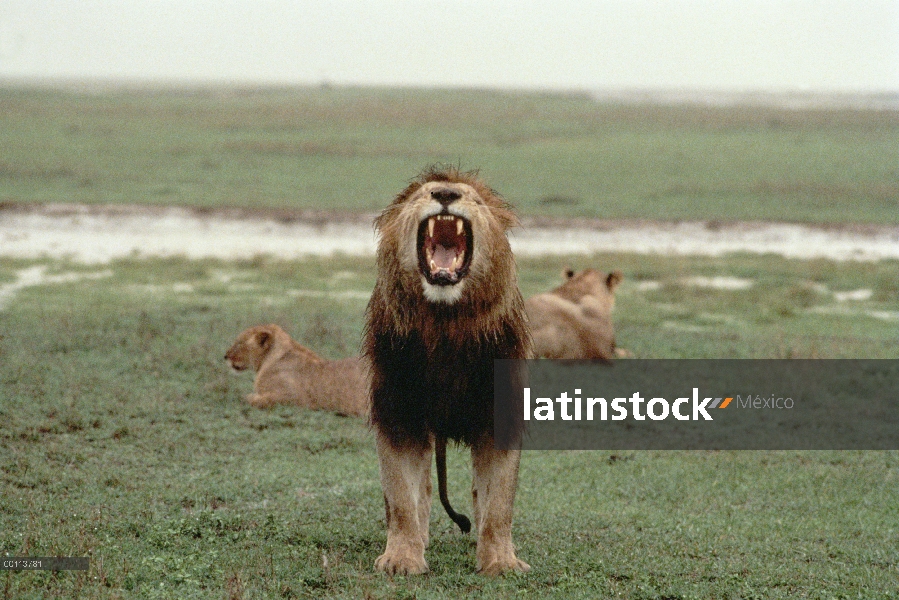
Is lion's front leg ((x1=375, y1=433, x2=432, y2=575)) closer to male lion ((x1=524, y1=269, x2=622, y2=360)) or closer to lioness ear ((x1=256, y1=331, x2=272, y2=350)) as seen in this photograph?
lioness ear ((x1=256, y1=331, x2=272, y2=350))

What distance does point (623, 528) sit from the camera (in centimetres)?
643

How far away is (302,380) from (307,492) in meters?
2.06

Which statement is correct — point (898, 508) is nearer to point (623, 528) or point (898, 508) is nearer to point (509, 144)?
point (623, 528)

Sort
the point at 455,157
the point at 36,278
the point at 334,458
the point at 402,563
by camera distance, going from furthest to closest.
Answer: the point at 455,157, the point at 36,278, the point at 334,458, the point at 402,563

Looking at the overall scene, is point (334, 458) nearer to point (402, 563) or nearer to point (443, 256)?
point (402, 563)

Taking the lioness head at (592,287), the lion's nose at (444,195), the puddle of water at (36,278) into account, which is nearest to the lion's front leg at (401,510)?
the lion's nose at (444,195)

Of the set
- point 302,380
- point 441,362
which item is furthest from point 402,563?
point 302,380

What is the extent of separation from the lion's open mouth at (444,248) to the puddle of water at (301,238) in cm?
1229

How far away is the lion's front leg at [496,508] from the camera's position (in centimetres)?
531

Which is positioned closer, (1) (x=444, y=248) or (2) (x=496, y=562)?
(1) (x=444, y=248)

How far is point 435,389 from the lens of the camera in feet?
17.5

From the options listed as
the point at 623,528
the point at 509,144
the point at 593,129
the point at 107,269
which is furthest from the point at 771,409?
the point at 593,129

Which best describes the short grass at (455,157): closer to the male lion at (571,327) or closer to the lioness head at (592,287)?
the lioness head at (592,287)

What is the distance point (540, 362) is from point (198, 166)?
20.4 meters
